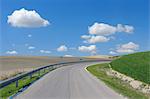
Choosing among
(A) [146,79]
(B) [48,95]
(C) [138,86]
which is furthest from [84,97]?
(A) [146,79]

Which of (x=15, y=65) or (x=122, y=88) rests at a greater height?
(x=15, y=65)

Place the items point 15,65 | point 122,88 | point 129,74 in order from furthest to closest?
point 15,65 < point 129,74 < point 122,88

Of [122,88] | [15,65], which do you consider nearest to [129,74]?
[122,88]

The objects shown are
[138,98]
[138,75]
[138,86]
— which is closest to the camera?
[138,98]

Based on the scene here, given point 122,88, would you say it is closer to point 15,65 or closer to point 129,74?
point 129,74

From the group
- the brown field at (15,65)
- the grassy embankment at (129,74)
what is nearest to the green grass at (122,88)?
the grassy embankment at (129,74)

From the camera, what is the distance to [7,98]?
14070 millimetres

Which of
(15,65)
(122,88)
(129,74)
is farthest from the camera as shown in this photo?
(15,65)

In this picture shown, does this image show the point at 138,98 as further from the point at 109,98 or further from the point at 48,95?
the point at 48,95

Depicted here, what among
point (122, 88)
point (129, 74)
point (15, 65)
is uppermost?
point (15, 65)

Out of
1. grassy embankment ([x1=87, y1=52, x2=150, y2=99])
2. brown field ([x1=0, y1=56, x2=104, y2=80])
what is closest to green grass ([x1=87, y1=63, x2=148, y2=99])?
grassy embankment ([x1=87, y1=52, x2=150, y2=99])

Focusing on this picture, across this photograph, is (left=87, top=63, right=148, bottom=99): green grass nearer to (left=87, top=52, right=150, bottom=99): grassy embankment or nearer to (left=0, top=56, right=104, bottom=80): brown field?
(left=87, top=52, right=150, bottom=99): grassy embankment

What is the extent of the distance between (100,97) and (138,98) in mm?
1761

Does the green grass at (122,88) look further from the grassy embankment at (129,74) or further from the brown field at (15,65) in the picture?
the brown field at (15,65)
